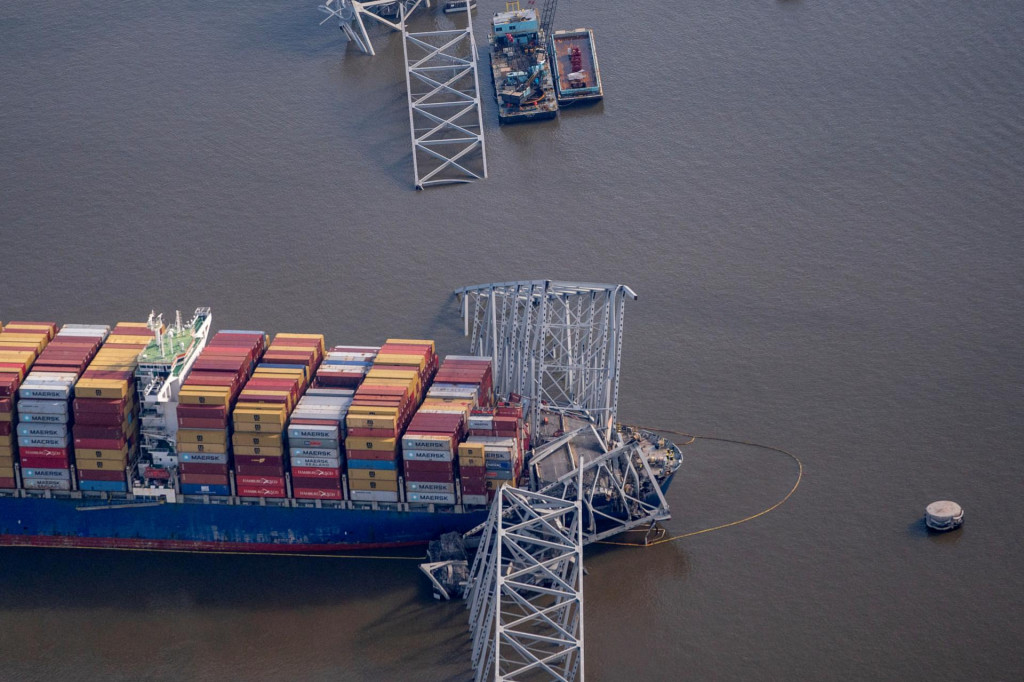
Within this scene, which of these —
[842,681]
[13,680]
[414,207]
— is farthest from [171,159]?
[842,681]

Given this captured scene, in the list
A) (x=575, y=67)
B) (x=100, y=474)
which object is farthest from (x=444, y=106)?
(x=100, y=474)

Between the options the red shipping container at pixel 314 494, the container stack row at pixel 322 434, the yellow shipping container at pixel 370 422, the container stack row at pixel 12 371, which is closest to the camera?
the yellow shipping container at pixel 370 422

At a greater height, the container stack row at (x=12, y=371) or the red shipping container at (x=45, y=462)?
the container stack row at (x=12, y=371)

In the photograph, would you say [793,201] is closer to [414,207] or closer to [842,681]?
[414,207]

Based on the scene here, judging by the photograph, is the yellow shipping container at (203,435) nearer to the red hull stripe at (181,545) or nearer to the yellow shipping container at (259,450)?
the yellow shipping container at (259,450)

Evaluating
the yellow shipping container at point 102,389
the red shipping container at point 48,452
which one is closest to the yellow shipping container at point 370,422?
the yellow shipping container at point 102,389

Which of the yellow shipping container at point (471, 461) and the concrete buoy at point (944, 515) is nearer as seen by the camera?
the yellow shipping container at point (471, 461)

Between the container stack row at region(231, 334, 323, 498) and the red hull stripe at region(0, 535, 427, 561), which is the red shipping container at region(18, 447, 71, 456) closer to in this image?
the red hull stripe at region(0, 535, 427, 561)
